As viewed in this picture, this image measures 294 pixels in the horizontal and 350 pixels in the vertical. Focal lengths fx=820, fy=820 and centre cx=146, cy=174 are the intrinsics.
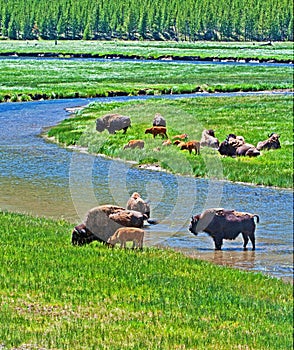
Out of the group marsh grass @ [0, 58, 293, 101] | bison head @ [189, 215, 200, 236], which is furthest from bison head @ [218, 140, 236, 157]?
marsh grass @ [0, 58, 293, 101]

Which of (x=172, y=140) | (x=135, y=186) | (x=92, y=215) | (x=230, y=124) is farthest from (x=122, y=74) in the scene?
(x=92, y=215)

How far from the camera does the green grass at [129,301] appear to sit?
36.3ft

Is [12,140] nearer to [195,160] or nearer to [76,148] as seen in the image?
[76,148]

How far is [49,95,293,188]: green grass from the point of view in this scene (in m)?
30.4

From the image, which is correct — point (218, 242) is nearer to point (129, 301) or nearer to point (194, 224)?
point (194, 224)

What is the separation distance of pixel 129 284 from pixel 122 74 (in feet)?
241

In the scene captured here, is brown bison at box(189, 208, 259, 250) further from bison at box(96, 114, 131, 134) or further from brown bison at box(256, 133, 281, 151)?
bison at box(96, 114, 131, 134)

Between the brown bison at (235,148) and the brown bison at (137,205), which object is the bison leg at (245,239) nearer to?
the brown bison at (137,205)

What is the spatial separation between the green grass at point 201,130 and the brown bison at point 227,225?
346 inches

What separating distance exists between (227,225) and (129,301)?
6.51 metres

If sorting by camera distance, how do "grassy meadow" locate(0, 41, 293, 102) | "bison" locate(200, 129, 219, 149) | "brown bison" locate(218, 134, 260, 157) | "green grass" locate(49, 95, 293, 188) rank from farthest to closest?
"grassy meadow" locate(0, 41, 293, 102)
"bison" locate(200, 129, 219, 149)
"brown bison" locate(218, 134, 260, 157)
"green grass" locate(49, 95, 293, 188)

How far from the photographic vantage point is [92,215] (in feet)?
57.6

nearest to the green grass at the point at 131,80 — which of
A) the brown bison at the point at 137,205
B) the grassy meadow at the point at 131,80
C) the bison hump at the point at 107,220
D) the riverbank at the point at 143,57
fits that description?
the grassy meadow at the point at 131,80

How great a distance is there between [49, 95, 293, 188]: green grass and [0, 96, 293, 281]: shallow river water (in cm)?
81
